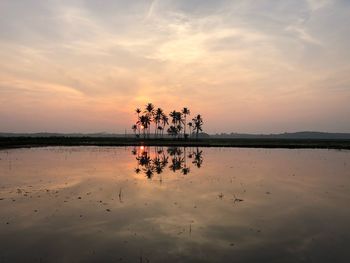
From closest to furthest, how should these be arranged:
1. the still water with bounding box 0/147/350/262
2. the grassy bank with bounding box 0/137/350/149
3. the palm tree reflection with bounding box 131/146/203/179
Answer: the still water with bounding box 0/147/350/262
the palm tree reflection with bounding box 131/146/203/179
the grassy bank with bounding box 0/137/350/149

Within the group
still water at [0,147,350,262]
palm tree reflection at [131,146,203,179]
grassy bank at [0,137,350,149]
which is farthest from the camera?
grassy bank at [0,137,350,149]

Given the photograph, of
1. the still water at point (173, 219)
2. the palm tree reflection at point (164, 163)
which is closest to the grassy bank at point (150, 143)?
the palm tree reflection at point (164, 163)

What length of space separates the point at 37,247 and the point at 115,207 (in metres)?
7.13

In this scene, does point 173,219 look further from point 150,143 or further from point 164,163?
point 150,143

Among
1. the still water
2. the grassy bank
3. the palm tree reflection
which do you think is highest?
the grassy bank

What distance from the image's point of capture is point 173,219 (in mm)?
17484

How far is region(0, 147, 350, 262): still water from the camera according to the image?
12797mm

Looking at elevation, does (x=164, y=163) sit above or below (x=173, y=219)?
above

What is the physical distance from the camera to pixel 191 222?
16.9 metres

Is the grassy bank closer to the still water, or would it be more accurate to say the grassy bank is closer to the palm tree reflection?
the palm tree reflection

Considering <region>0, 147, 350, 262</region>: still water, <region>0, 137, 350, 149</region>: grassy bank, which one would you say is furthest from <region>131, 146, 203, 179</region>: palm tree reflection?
<region>0, 137, 350, 149</region>: grassy bank

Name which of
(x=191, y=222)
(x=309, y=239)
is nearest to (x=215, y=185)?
(x=191, y=222)

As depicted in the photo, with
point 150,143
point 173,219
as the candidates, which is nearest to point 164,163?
point 173,219

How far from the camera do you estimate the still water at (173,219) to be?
1280cm
